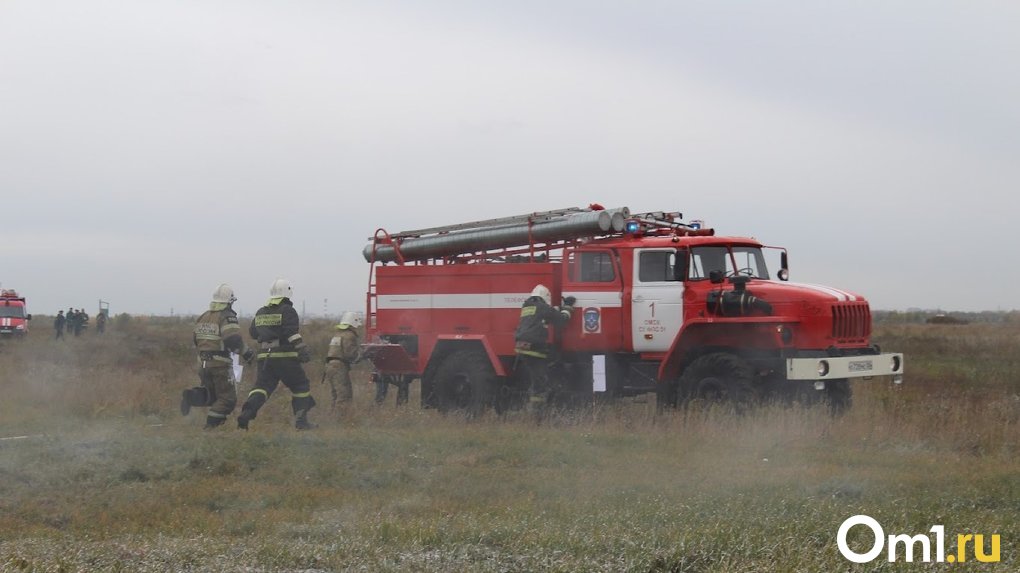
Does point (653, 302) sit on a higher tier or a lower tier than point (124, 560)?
higher

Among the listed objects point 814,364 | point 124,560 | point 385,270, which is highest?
point 385,270

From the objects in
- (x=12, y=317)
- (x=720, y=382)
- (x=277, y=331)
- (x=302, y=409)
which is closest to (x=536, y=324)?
(x=720, y=382)

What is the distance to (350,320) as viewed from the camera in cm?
1742

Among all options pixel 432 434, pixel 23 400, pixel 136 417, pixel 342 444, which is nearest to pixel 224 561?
pixel 342 444

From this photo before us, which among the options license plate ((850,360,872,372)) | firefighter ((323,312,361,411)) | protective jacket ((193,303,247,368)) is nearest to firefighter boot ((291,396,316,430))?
protective jacket ((193,303,247,368))

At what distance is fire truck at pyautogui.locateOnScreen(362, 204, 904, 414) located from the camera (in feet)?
45.6

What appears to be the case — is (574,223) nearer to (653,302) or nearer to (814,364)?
(653,302)

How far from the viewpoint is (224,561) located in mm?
6477

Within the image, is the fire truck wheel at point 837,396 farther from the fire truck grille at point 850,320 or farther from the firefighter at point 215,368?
the firefighter at point 215,368

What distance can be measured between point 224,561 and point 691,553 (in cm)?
273

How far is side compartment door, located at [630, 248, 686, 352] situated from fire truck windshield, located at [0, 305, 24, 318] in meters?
40.6

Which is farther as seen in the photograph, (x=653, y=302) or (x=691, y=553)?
(x=653, y=302)

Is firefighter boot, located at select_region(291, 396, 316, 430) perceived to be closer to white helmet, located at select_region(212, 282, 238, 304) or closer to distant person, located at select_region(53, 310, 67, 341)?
white helmet, located at select_region(212, 282, 238, 304)

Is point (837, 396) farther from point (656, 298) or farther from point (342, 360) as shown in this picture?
point (342, 360)
